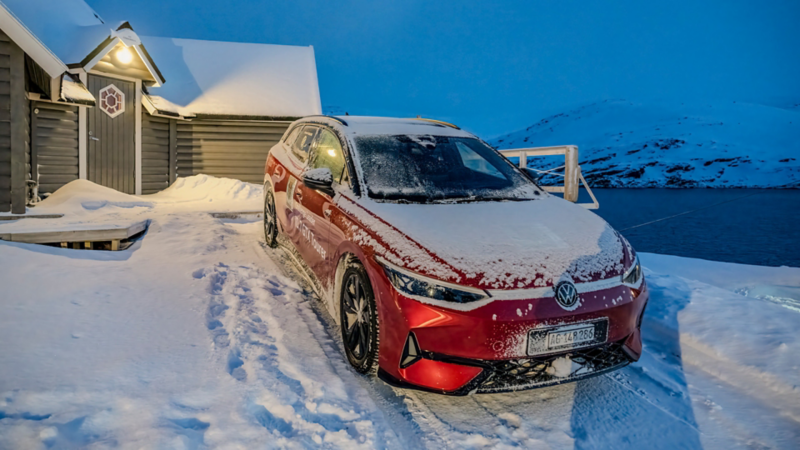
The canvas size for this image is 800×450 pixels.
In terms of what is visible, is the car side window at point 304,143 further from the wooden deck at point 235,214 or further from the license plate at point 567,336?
the wooden deck at point 235,214

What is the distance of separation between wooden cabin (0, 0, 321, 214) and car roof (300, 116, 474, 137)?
263 inches

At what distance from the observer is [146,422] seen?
2.57 metres

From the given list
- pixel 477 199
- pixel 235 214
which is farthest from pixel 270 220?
pixel 235 214

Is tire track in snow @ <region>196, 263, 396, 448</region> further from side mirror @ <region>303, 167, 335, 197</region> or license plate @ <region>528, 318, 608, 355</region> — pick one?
side mirror @ <region>303, 167, 335, 197</region>

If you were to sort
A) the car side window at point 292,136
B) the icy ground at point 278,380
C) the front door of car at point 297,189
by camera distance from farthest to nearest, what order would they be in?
1. the car side window at point 292,136
2. the front door of car at point 297,189
3. the icy ground at point 278,380

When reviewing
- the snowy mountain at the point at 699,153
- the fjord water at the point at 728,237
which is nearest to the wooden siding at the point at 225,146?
the fjord water at the point at 728,237

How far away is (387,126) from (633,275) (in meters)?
2.53

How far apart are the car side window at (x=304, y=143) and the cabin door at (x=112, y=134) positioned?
9.34 m

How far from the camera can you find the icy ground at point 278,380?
8.66ft

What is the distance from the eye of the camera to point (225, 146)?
15.8 meters

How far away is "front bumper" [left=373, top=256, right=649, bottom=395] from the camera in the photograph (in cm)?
270

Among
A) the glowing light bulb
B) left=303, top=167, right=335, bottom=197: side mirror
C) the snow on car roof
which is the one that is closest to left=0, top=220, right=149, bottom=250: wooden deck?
left=303, top=167, right=335, bottom=197: side mirror

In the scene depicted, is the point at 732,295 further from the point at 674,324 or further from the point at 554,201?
the point at 554,201

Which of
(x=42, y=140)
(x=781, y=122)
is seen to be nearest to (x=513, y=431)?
(x=42, y=140)
